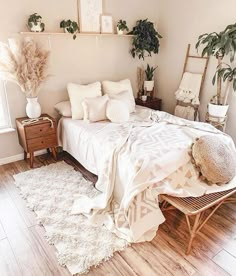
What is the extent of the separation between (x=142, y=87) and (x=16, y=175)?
240 centimetres

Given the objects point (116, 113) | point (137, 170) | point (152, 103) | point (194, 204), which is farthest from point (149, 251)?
point (152, 103)

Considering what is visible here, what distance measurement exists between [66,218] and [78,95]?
5.18ft

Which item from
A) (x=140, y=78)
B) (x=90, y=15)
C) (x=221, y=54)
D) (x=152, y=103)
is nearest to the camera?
(x=221, y=54)

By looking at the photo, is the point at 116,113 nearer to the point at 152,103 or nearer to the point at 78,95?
the point at 78,95

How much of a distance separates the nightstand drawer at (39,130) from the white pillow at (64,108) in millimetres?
263

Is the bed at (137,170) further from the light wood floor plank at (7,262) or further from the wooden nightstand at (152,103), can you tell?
the wooden nightstand at (152,103)

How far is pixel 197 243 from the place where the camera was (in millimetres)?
1853

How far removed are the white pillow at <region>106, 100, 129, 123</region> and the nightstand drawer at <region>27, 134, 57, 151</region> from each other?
2.55ft

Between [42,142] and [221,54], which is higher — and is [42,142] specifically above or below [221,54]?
below

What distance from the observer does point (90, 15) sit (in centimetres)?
310

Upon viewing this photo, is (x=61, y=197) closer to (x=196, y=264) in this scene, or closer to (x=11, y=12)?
(x=196, y=264)

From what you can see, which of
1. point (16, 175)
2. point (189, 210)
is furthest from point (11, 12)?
point (189, 210)

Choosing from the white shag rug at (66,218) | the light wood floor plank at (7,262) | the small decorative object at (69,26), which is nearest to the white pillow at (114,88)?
the small decorative object at (69,26)

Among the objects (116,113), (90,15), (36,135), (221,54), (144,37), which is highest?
(90,15)
